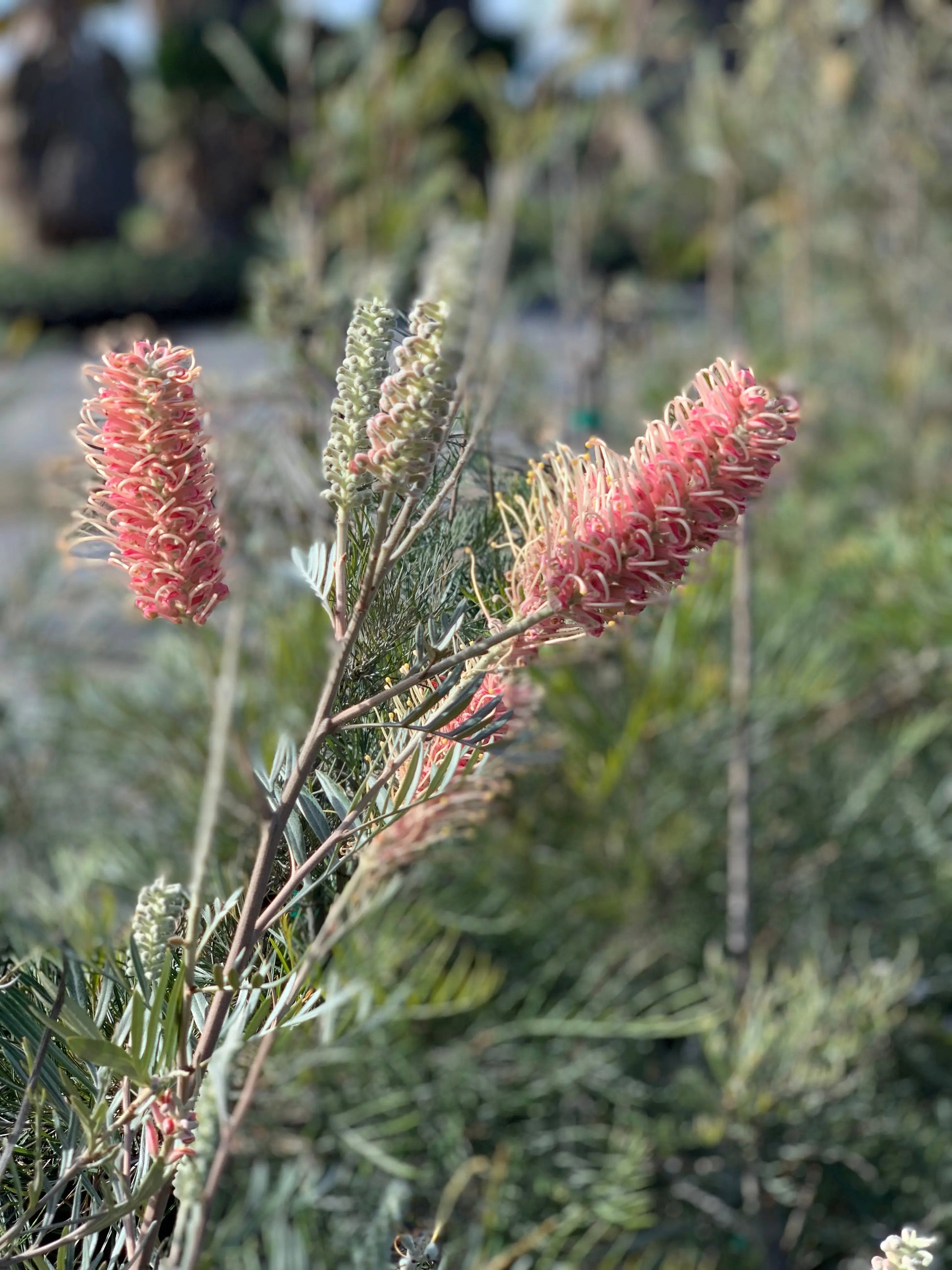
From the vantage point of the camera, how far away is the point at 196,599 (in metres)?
0.19

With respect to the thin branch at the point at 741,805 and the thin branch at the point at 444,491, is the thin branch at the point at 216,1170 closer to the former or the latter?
the thin branch at the point at 444,491

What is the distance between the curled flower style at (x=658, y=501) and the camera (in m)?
0.16

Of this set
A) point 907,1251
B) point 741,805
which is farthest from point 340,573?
point 741,805

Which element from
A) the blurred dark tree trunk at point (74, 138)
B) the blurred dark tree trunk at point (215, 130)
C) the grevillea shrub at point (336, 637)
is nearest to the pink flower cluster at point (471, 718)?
the grevillea shrub at point (336, 637)

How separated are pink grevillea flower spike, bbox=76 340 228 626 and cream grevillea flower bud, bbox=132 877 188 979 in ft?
0.15

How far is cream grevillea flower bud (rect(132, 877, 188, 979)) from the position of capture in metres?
0.19

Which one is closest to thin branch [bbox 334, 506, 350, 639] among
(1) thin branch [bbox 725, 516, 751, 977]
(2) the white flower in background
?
(2) the white flower in background

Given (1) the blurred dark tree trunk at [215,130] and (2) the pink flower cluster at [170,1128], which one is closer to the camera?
(2) the pink flower cluster at [170,1128]

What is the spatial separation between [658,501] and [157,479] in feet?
0.25

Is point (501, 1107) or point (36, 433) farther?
point (36, 433)

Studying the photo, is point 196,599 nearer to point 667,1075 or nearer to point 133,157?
point 667,1075

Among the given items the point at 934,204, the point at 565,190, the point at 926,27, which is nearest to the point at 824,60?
the point at 926,27

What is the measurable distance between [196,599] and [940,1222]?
49 centimetres

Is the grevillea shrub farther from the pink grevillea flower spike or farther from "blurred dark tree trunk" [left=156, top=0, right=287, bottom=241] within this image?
"blurred dark tree trunk" [left=156, top=0, right=287, bottom=241]
